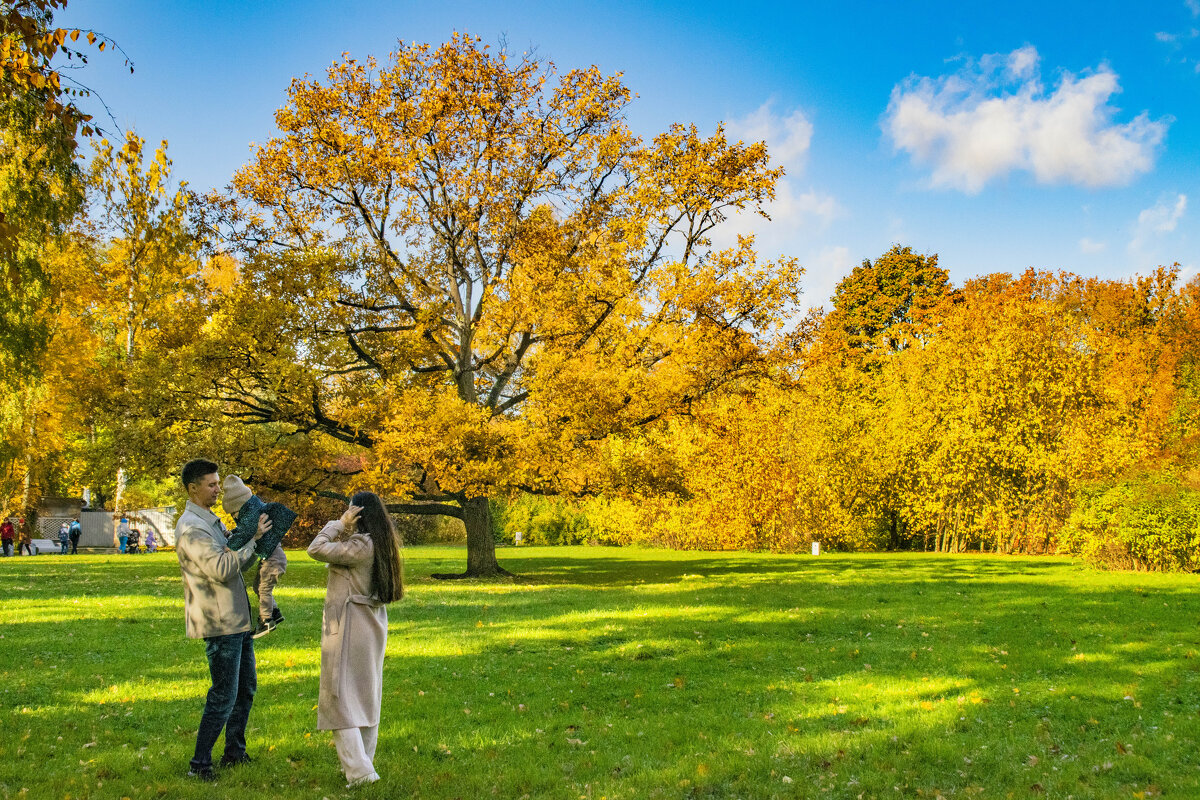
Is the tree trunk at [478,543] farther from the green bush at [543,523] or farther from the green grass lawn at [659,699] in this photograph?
the green bush at [543,523]

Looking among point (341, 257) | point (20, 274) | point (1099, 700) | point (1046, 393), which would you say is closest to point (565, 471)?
point (341, 257)

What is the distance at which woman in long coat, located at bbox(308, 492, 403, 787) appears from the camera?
18.5 ft

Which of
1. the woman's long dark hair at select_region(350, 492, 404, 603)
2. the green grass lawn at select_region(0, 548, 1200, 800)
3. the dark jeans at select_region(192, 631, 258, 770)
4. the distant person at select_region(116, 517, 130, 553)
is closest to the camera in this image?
the dark jeans at select_region(192, 631, 258, 770)

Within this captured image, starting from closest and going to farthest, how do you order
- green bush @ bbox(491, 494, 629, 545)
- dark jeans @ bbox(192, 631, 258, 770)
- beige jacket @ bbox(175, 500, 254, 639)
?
beige jacket @ bbox(175, 500, 254, 639), dark jeans @ bbox(192, 631, 258, 770), green bush @ bbox(491, 494, 629, 545)

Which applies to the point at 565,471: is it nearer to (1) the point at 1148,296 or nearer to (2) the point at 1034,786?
(2) the point at 1034,786

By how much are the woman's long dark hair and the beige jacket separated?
728 millimetres

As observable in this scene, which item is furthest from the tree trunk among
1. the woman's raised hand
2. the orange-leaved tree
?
the woman's raised hand

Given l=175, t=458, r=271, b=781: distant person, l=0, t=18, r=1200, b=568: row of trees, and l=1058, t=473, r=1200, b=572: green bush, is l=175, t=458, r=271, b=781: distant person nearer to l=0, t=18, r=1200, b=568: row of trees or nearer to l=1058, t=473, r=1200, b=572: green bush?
l=0, t=18, r=1200, b=568: row of trees

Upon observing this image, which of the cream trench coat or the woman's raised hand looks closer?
the cream trench coat

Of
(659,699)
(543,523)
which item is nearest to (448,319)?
(659,699)

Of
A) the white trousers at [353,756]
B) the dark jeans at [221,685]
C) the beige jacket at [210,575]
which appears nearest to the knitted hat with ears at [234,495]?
the beige jacket at [210,575]

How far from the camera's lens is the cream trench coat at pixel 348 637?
5.63m

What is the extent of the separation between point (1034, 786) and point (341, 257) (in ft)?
62.8

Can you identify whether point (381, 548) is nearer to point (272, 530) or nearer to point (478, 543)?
point (272, 530)
